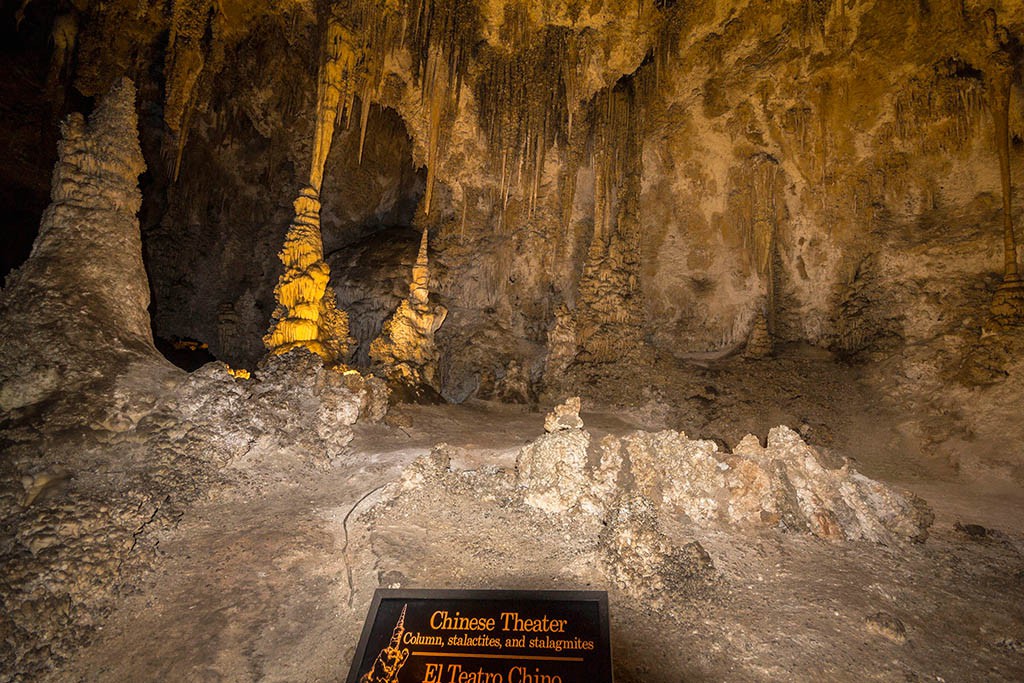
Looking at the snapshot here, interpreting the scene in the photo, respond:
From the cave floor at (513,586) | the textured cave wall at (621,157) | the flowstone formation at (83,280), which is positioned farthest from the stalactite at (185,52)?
the cave floor at (513,586)

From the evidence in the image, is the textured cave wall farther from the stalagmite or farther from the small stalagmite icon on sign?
the small stalagmite icon on sign

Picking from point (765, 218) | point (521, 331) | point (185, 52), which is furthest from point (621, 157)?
point (185, 52)

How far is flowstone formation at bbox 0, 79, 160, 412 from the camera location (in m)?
5.64

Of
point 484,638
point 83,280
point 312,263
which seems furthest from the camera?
point 312,263

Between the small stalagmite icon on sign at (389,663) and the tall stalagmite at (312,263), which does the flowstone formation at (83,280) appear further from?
the small stalagmite icon on sign at (389,663)

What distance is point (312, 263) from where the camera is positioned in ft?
33.2

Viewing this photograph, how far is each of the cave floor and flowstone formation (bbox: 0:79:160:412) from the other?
2243mm

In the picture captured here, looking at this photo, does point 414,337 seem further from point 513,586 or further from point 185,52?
point 185,52

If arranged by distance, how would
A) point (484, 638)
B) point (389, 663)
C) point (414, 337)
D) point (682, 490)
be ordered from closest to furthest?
point (389, 663), point (484, 638), point (682, 490), point (414, 337)

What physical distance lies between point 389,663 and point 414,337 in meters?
9.41

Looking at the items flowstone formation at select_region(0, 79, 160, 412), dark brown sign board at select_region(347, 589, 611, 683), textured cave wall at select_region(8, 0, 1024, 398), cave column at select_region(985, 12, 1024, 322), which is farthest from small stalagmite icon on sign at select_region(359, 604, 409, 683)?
cave column at select_region(985, 12, 1024, 322)

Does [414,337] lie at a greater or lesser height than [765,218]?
lesser

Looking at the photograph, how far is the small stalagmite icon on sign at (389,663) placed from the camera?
312 centimetres

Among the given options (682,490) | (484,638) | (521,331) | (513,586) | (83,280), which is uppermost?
(83,280)
